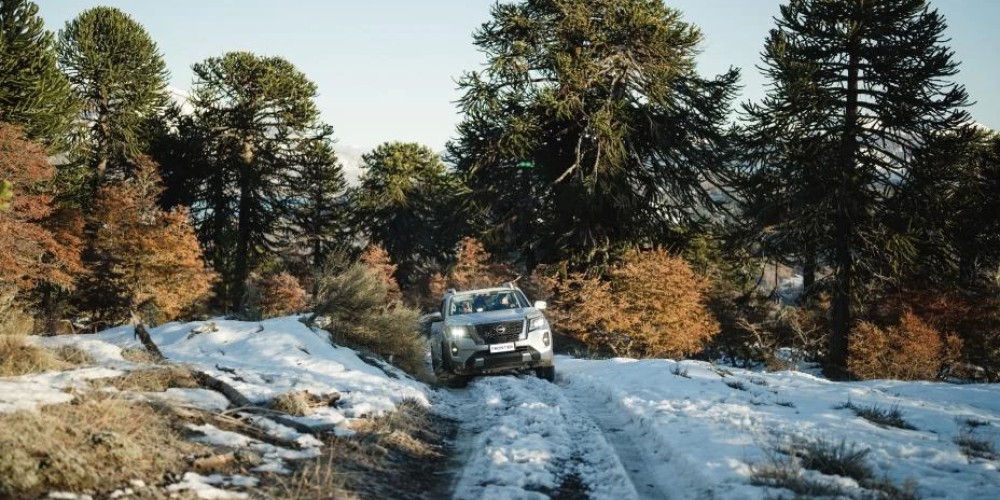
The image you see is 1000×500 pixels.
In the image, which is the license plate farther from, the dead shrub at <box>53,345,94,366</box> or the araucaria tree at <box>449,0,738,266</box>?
the araucaria tree at <box>449,0,738,266</box>

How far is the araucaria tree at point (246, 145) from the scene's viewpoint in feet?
103

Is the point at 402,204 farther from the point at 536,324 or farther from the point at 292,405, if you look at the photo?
the point at 292,405

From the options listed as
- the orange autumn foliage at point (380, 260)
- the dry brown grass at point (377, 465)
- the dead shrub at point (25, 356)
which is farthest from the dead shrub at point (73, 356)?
the orange autumn foliage at point (380, 260)

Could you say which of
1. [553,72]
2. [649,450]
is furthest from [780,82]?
[649,450]

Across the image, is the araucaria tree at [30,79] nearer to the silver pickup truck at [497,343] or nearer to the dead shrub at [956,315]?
the silver pickup truck at [497,343]

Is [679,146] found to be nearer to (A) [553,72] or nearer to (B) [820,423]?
(A) [553,72]

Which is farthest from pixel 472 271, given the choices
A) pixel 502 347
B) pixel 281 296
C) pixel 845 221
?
pixel 502 347

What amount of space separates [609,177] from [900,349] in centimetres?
1330

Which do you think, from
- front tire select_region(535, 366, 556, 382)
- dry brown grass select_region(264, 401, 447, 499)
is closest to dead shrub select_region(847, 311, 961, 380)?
front tire select_region(535, 366, 556, 382)

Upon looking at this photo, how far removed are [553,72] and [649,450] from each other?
65.4ft

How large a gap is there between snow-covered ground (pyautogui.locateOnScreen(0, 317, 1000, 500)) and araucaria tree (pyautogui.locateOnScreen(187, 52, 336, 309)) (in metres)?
24.1

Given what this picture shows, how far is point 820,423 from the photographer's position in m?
5.71

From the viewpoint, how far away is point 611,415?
7.08m

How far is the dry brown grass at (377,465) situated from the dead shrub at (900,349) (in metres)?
22.2
